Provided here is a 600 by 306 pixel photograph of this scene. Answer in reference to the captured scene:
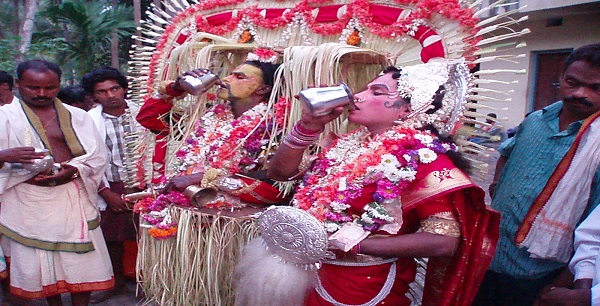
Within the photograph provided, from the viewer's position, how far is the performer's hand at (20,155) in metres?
2.66

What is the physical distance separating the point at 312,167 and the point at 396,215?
0.53 meters

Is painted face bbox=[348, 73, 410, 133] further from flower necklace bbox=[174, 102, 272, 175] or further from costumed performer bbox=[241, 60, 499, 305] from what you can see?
flower necklace bbox=[174, 102, 272, 175]

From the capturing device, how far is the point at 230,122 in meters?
2.62

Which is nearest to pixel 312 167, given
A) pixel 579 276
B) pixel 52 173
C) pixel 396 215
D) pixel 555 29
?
pixel 396 215

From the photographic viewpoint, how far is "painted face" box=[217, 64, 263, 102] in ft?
8.29

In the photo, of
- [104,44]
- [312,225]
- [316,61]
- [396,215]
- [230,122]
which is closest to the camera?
[312,225]

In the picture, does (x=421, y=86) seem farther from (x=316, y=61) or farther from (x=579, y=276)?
(x=579, y=276)

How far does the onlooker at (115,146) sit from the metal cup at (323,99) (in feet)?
7.36

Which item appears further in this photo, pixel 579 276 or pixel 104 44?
pixel 104 44

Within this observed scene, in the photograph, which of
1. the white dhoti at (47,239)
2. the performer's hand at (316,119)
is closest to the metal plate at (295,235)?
the performer's hand at (316,119)

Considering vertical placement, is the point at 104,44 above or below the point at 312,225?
above

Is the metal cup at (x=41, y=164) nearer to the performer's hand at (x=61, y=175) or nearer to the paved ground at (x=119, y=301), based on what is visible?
the performer's hand at (x=61, y=175)

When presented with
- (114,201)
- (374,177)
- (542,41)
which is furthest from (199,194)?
(542,41)

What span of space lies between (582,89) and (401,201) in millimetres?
879
